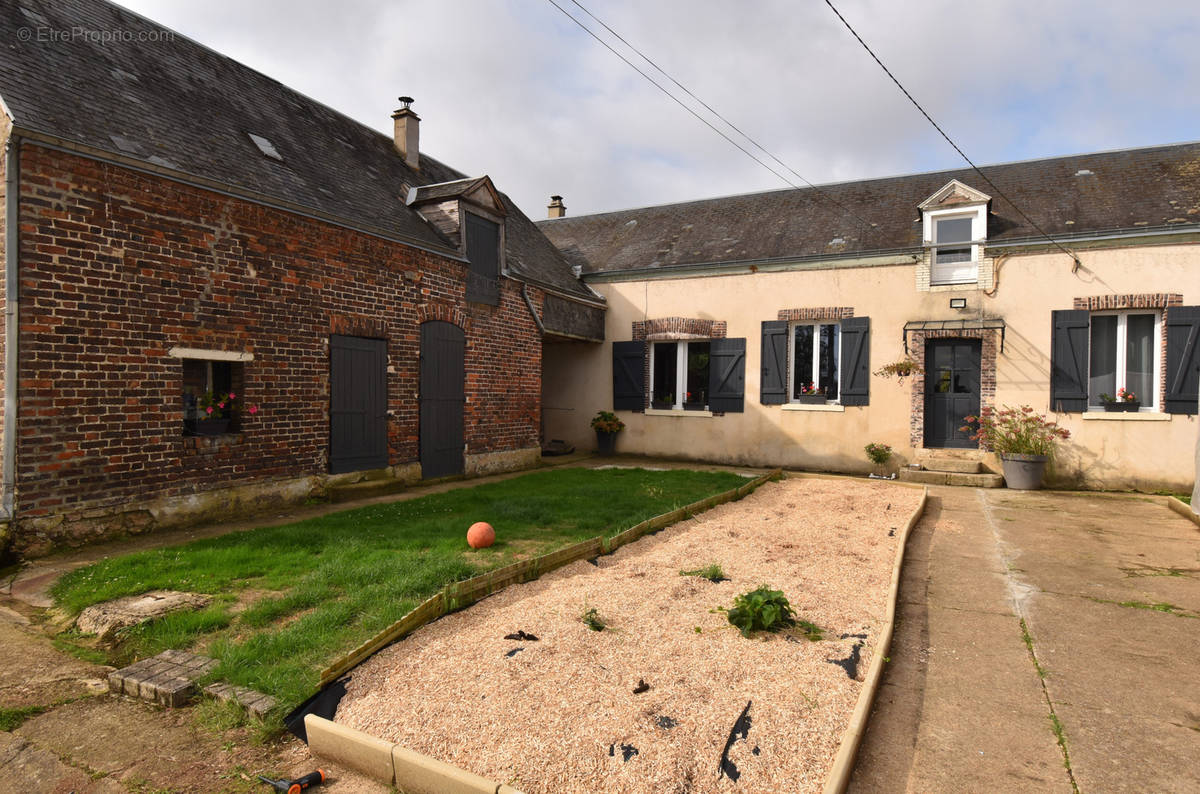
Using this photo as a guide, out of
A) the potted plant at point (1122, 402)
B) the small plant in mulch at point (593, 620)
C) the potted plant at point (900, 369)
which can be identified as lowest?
the small plant in mulch at point (593, 620)

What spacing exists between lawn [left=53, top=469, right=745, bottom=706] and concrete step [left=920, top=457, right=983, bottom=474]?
5.32 m

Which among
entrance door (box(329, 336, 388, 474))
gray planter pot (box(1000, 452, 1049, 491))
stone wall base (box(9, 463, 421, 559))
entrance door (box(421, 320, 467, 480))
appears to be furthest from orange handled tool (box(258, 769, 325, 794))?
gray planter pot (box(1000, 452, 1049, 491))

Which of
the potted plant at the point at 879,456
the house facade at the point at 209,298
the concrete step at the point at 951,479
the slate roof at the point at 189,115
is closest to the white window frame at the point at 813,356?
the potted plant at the point at 879,456

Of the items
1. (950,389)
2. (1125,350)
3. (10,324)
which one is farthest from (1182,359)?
(10,324)

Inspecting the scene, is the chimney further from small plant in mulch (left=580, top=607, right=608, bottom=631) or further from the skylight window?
small plant in mulch (left=580, top=607, right=608, bottom=631)

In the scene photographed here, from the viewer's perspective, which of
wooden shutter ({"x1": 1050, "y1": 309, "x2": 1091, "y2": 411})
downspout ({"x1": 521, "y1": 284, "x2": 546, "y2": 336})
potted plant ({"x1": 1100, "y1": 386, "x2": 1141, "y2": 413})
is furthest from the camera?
downspout ({"x1": 521, "y1": 284, "x2": 546, "y2": 336})

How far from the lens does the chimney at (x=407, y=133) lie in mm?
11773

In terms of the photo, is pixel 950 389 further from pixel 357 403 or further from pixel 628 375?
pixel 357 403

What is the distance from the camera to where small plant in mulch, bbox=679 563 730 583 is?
491 cm

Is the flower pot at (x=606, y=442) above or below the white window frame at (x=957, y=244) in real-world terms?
below

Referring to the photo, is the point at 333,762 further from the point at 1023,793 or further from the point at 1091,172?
the point at 1091,172

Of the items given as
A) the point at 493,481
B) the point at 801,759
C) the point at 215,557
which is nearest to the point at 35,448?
the point at 215,557

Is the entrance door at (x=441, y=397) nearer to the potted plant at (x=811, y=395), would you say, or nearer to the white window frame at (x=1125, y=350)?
the potted plant at (x=811, y=395)

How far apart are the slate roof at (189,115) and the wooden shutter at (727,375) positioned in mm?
4382
